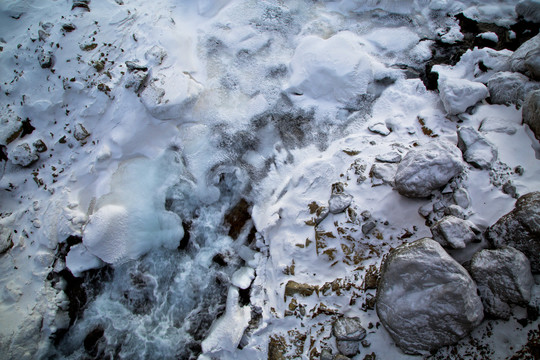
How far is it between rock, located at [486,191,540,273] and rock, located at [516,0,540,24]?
9.76 feet

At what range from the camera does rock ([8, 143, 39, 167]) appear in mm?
3898

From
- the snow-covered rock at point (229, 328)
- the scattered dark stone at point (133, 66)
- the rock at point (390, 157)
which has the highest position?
the scattered dark stone at point (133, 66)

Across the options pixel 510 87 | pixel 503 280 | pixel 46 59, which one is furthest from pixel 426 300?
pixel 46 59

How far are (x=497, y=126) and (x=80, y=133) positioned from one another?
4566mm

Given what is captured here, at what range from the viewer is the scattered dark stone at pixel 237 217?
3.69 m

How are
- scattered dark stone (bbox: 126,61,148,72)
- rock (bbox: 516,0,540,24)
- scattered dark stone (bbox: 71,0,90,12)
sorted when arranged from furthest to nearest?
scattered dark stone (bbox: 71,0,90,12)
rock (bbox: 516,0,540,24)
scattered dark stone (bbox: 126,61,148,72)

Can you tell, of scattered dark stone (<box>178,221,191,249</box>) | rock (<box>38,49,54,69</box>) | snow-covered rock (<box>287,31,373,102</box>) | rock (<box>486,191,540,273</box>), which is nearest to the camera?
rock (<box>486,191,540,273</box>)

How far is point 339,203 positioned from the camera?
3154 mm

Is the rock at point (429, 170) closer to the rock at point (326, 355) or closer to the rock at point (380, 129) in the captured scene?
the rock at point (380, 129)

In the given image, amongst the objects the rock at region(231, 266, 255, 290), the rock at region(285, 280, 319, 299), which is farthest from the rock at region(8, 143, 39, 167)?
the rock at region(285, 280, 319, 299)

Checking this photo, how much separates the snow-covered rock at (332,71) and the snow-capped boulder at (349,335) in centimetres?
249

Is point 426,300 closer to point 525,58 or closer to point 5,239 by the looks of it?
point 525,58

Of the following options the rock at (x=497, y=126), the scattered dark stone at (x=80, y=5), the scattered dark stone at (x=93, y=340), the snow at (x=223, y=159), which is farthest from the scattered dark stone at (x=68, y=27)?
the rock at (x=497, y=126)

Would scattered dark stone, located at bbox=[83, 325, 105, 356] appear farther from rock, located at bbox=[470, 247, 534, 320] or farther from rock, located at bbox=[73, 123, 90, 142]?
rock, located at bbox=[470, 247, 534, 320]
